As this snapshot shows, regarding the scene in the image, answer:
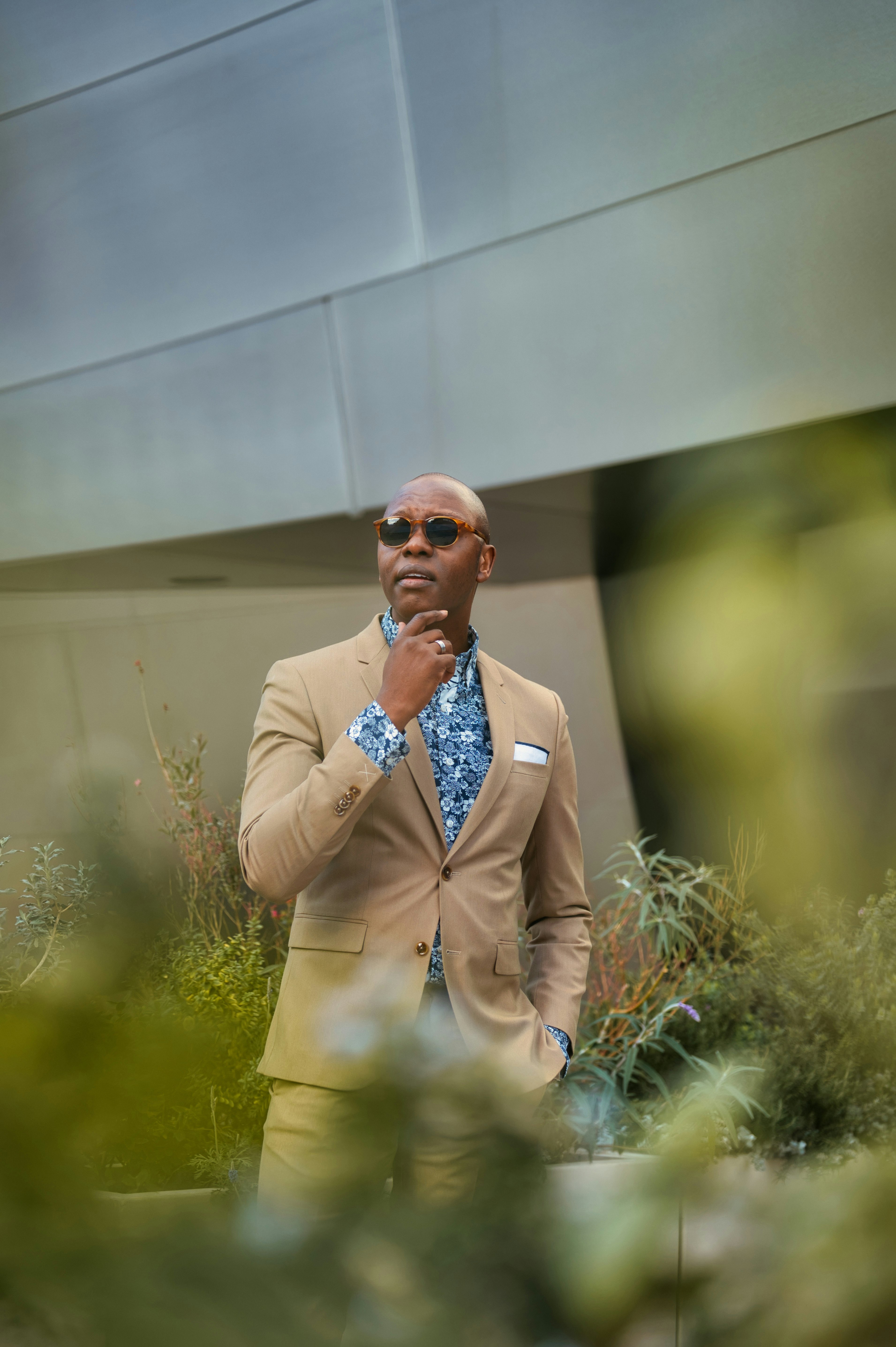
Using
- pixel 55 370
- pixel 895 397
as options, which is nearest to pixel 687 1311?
pixel 895 397

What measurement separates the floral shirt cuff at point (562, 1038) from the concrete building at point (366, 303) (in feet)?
7.64

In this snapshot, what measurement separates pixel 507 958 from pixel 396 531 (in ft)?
3.13

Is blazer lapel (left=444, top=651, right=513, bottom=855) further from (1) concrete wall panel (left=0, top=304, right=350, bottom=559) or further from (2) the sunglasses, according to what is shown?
(1) concrete wall panel (left=0, top=304, right=350, bottom=559)

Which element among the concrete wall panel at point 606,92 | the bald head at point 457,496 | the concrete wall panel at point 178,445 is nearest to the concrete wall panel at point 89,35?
the concrete wall panel at point 606,92

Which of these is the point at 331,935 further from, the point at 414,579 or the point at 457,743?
the point at 414,579

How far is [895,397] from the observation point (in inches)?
165

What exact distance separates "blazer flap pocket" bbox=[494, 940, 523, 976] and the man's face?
0.73 meters

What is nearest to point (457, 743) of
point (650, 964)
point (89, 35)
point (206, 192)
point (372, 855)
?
point (372, 855)

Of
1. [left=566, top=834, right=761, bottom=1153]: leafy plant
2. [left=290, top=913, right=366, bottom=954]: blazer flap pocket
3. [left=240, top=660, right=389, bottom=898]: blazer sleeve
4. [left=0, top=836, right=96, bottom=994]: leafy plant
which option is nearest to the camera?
[left=0, top=836, right=96, bottom=994]: leafy plant

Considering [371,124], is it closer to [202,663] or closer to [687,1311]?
[202,663]

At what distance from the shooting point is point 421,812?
210cm

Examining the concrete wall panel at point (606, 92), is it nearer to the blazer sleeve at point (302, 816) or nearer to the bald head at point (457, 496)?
the bald head at point (457, 496)

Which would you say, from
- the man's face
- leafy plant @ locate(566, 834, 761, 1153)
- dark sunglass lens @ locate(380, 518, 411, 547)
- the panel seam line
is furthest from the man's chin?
the panel seam line

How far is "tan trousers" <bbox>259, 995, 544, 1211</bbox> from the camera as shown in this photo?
39cm
